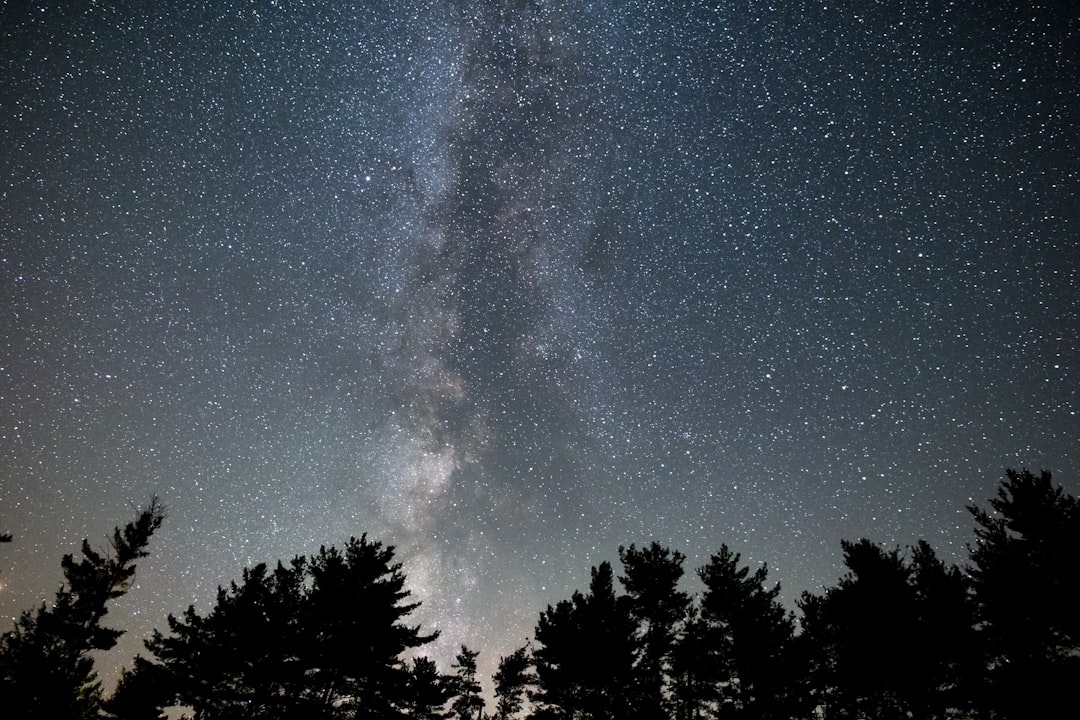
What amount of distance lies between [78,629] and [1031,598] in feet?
114

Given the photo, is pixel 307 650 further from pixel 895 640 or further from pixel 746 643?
pixel 895 640

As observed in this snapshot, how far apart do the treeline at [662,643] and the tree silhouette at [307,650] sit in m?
0.06

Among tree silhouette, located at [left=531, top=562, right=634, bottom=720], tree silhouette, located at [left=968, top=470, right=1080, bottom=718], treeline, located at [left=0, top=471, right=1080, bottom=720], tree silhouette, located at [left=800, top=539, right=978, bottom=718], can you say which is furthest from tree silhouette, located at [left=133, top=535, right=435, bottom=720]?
tree silhouette, located at [left=968, top=470, right=1080, bottom=718]

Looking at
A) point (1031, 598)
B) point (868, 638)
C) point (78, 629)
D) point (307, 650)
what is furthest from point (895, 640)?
point (78, 629)

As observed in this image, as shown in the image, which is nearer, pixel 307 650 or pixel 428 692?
pixel 307 650

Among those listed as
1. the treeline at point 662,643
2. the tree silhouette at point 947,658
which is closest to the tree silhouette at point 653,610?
the treeline at point 662,643

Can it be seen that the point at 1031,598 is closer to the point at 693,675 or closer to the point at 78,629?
the point at 693,675

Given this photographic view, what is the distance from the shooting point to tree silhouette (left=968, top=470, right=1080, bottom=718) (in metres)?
13.1

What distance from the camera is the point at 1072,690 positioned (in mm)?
12352

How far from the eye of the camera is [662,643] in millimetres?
17938

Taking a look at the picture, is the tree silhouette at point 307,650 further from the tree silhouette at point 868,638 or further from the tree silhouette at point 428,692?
Answer: the tree silhouette at point 868,638

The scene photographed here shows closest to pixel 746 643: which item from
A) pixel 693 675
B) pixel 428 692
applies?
pixel 693 675

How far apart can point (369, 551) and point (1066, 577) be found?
888 inches

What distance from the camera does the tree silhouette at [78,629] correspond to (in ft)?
52.7
